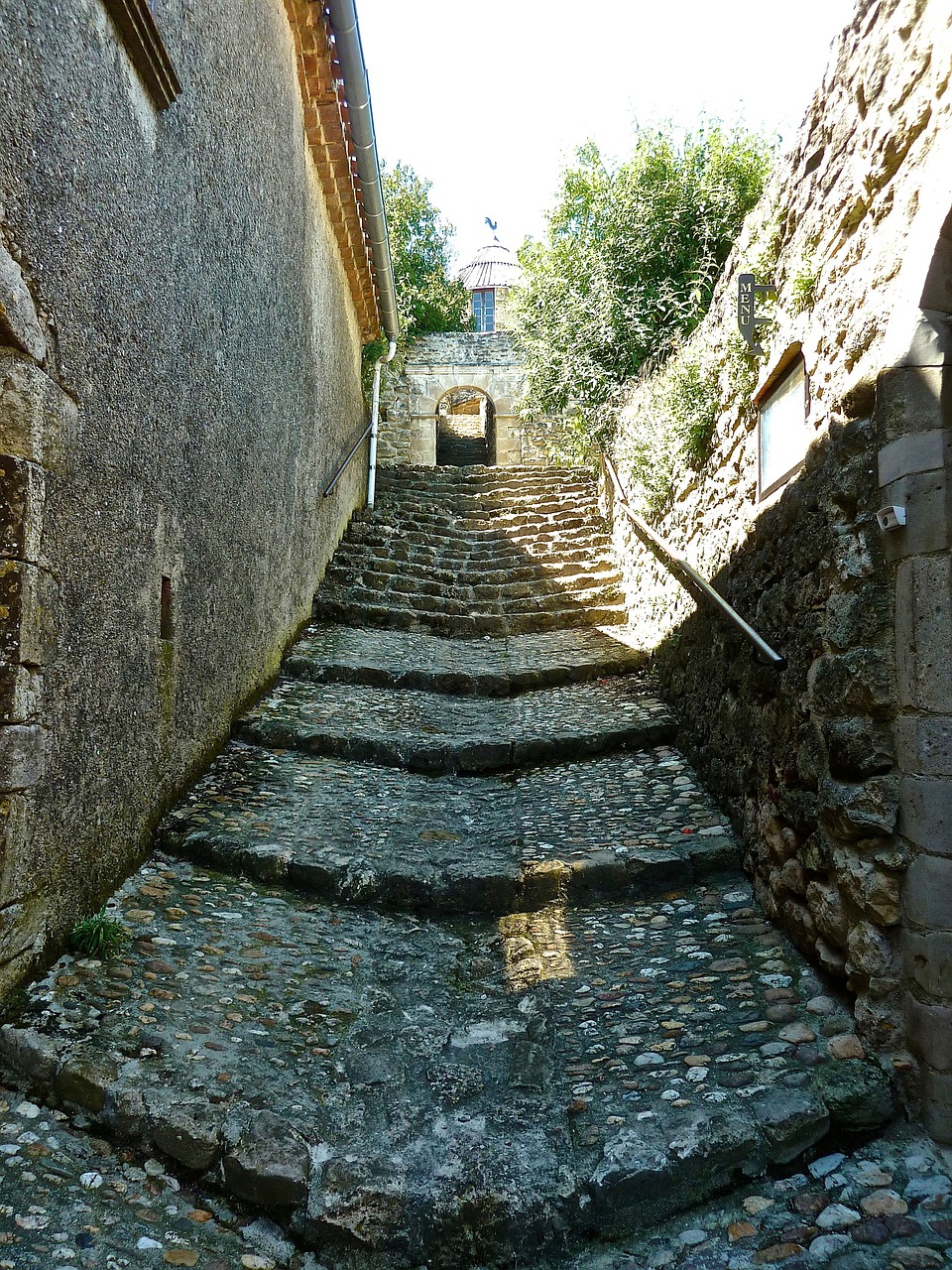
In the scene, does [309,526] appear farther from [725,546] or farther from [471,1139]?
[471,1139]

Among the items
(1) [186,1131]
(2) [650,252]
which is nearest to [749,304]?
(1) [186,1131]

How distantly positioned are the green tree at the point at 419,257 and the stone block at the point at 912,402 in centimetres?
1238

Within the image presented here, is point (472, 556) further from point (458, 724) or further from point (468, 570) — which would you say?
point (458, 724)

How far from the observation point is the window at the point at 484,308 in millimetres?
20094

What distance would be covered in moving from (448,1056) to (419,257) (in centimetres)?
1505

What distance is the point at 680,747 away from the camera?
15.2 feet

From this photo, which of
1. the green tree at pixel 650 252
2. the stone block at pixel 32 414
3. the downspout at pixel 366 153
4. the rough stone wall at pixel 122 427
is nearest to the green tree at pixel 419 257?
the downspout at pixel 366 153

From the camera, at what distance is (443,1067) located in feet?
8.25

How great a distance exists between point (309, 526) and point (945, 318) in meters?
5.28

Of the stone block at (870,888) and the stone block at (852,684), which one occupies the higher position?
the stone block at (852,684)

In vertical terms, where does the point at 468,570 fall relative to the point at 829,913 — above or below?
above

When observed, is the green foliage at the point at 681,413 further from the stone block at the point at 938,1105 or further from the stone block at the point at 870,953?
the stone block at the point at 938,1105

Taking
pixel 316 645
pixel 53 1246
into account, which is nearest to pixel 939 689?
pixel 53 1246

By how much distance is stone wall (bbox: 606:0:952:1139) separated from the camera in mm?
2234
